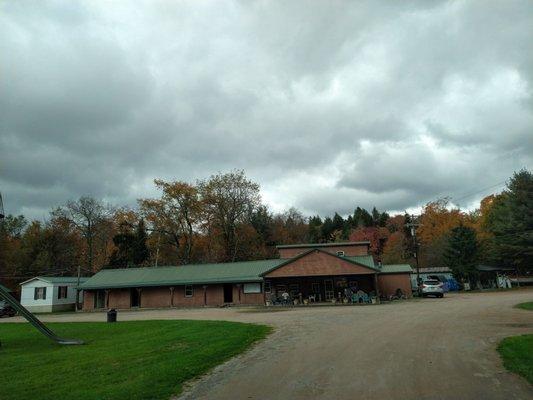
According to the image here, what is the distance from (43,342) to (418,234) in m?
Answer: 65.9

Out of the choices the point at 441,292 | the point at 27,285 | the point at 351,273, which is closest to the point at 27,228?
the point at 27,285

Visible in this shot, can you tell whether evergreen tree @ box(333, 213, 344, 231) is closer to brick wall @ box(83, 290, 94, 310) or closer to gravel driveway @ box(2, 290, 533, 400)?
brick wall @ box(83, 290, 94, 310)

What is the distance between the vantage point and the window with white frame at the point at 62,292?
167 ft

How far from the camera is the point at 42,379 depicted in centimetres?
1059

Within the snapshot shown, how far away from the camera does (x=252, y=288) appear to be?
43875 mm

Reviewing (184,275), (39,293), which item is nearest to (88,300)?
(39,293)

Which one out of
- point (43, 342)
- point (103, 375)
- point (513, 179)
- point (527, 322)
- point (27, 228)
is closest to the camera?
point (103, 375)

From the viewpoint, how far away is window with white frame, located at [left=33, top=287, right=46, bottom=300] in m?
49.8

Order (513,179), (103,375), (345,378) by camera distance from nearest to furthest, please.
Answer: (345,378)
(103,375)
(513,179)

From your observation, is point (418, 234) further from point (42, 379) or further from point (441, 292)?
point (42, 379)

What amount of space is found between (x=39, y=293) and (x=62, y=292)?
260 centimetres

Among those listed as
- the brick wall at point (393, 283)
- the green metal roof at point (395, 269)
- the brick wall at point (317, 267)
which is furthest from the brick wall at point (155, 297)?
the green metal roof at point (395, 269)

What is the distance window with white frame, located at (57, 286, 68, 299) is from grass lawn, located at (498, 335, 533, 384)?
1969 inches

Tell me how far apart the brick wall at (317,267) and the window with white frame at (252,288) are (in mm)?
4069
